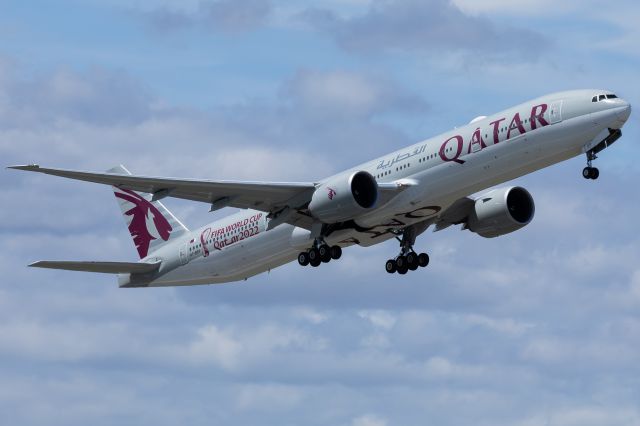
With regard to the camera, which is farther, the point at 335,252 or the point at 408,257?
the point at 408,257

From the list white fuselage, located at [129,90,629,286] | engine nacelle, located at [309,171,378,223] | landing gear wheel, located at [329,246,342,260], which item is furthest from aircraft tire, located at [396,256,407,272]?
engine nacelle, located at [309,171,378,223]

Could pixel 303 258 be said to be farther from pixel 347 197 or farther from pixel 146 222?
pixel 146 222

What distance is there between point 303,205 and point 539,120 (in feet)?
36.8

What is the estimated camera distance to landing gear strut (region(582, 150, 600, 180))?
60469 millimetres

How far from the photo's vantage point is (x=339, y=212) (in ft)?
210

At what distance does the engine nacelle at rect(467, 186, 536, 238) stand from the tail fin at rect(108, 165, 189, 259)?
15.5 m

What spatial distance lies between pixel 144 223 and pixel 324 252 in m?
16.1

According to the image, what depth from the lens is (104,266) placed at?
73188 mm

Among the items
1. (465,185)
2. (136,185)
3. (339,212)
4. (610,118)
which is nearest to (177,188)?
(136,185)

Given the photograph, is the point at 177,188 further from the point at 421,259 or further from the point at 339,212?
the point at 421,259

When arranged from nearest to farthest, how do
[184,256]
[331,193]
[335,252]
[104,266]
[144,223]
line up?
[331,193]
[335,252]
[104,266]
[184,256]
[144,223]

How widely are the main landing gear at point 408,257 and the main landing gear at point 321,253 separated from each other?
461cm

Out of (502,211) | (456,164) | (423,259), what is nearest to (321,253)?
(423,259)

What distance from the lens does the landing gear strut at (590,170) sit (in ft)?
198
